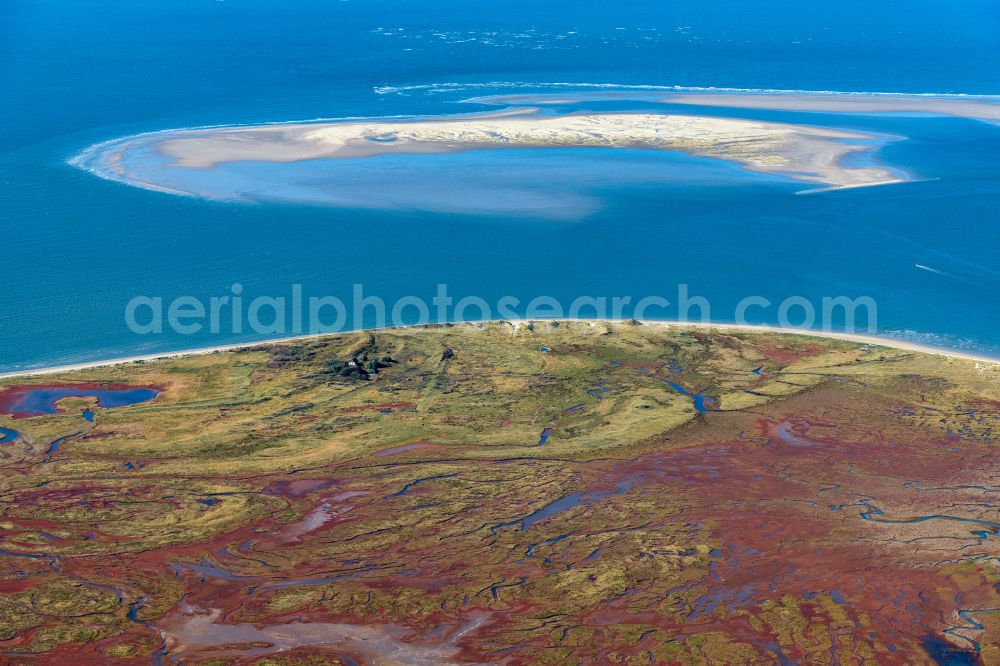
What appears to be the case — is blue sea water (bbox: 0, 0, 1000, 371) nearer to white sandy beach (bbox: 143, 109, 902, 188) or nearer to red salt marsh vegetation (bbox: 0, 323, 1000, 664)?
white sandy beach (bbox: 143, 109, 902, 188)

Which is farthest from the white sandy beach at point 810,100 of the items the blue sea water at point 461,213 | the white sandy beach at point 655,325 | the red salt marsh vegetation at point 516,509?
the red salt marsh vegetation at point 516,509

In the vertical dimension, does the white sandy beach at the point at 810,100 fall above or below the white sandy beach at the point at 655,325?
above

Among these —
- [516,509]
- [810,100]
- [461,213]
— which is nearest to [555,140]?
[461,213]

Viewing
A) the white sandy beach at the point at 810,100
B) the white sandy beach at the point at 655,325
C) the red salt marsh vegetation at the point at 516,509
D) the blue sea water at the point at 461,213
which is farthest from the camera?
the white sandy beach at the point at 810,100

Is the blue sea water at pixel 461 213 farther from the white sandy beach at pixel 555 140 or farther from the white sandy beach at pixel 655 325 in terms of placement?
the white sandy beach at pixel 555 140

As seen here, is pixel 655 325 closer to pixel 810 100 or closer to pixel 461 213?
pixel 461 213

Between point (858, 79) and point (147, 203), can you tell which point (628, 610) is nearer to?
point (147, 203)

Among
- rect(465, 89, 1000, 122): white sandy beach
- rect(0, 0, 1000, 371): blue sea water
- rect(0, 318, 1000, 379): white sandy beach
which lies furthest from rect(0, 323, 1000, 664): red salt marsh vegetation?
rect(465, 89, 1000, 122): white sandy beach

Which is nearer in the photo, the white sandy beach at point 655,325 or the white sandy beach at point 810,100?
the white sandy beach at point 655,325

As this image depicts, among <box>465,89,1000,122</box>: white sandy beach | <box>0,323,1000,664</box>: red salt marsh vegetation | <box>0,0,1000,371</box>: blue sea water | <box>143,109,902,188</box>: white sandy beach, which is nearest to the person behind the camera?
<box>0,323,1000,664</box>: red salt marsh vegetation
